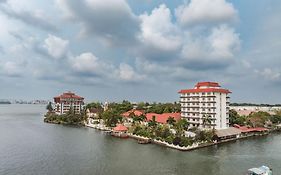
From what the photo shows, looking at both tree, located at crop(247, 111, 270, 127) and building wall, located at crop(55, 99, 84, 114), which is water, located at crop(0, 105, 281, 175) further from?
building wall, located at crop(55, 99, 84, 114)

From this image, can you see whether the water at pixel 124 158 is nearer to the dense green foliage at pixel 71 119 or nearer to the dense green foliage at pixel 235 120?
the dense green foliage at pixel 235 120

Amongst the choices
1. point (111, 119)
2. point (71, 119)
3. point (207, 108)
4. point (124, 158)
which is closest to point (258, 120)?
point (207, 108)

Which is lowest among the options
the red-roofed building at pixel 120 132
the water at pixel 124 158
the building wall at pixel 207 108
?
the water at pixel 124 158

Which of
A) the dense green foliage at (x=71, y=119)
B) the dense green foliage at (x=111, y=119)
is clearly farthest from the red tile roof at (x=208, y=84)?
the dense green foliage at (x=71, y=119)

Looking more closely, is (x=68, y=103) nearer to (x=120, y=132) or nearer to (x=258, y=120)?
(x=120, y=132)

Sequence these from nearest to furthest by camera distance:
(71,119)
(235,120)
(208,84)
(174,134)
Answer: (174,134) < (208,84) < (235,120) < (71,119)

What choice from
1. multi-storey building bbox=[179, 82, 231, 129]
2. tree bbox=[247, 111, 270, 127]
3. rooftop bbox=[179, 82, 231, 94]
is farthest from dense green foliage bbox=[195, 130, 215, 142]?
tree bbox=[247, 111, 270, 127]
